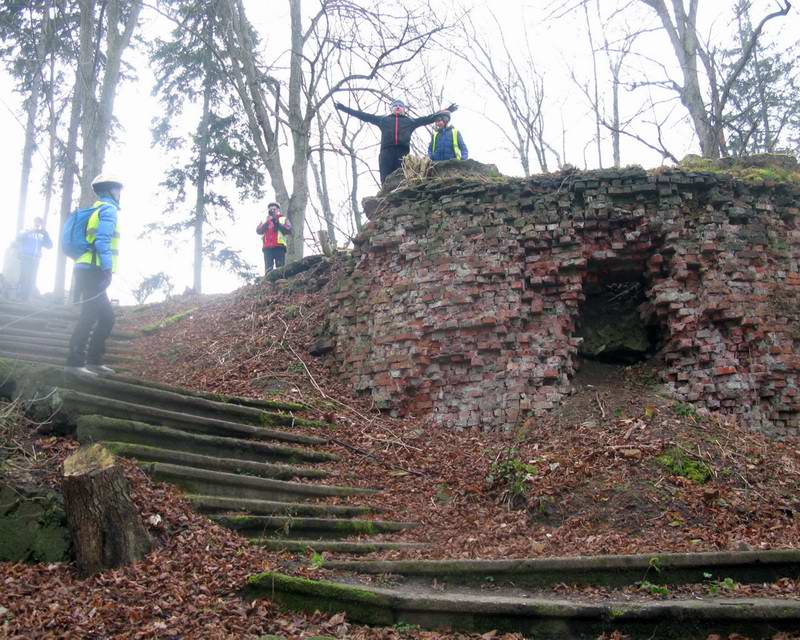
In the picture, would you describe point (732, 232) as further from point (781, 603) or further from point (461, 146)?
point (781, 603)

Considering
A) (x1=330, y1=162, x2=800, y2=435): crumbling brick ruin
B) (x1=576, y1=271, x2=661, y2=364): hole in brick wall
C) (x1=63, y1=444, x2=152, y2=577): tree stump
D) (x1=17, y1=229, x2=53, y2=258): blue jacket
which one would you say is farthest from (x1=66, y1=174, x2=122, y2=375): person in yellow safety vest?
(x1=17, y1=229, x2=53, y2=258): blue jacket

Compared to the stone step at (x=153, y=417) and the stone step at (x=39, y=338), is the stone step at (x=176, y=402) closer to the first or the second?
the stone step at (x=153, y=417)

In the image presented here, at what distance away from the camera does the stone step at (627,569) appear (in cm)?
480

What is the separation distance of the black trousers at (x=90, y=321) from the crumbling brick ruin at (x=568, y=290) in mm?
3484

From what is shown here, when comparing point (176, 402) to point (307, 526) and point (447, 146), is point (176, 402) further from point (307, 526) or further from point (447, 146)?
point (447, 146)

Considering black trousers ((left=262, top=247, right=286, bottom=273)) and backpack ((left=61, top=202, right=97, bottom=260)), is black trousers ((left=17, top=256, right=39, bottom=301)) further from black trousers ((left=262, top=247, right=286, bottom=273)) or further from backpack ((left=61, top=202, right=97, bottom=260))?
backpack ((left=61, top=202, right=97, bottom=260))

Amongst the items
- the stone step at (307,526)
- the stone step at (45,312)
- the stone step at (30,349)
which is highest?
the stone step at (45,312)

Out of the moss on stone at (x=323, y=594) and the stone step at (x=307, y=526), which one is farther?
the stone step at (x=307, y=526)

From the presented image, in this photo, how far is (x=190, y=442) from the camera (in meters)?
6.30

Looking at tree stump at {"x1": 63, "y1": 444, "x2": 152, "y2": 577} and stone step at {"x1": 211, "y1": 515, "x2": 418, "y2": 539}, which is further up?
tree stump at {"x1": 63, "y1": 444, "x2": 152, "y2": 577}

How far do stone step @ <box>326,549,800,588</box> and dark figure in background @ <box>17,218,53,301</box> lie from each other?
1274 centimetres

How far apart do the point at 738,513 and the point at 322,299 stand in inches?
291

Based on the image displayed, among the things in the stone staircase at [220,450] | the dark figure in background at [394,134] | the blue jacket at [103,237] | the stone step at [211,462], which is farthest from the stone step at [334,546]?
the dark figure in background at [394,134]

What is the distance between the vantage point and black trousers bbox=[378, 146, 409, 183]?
1145 cm
